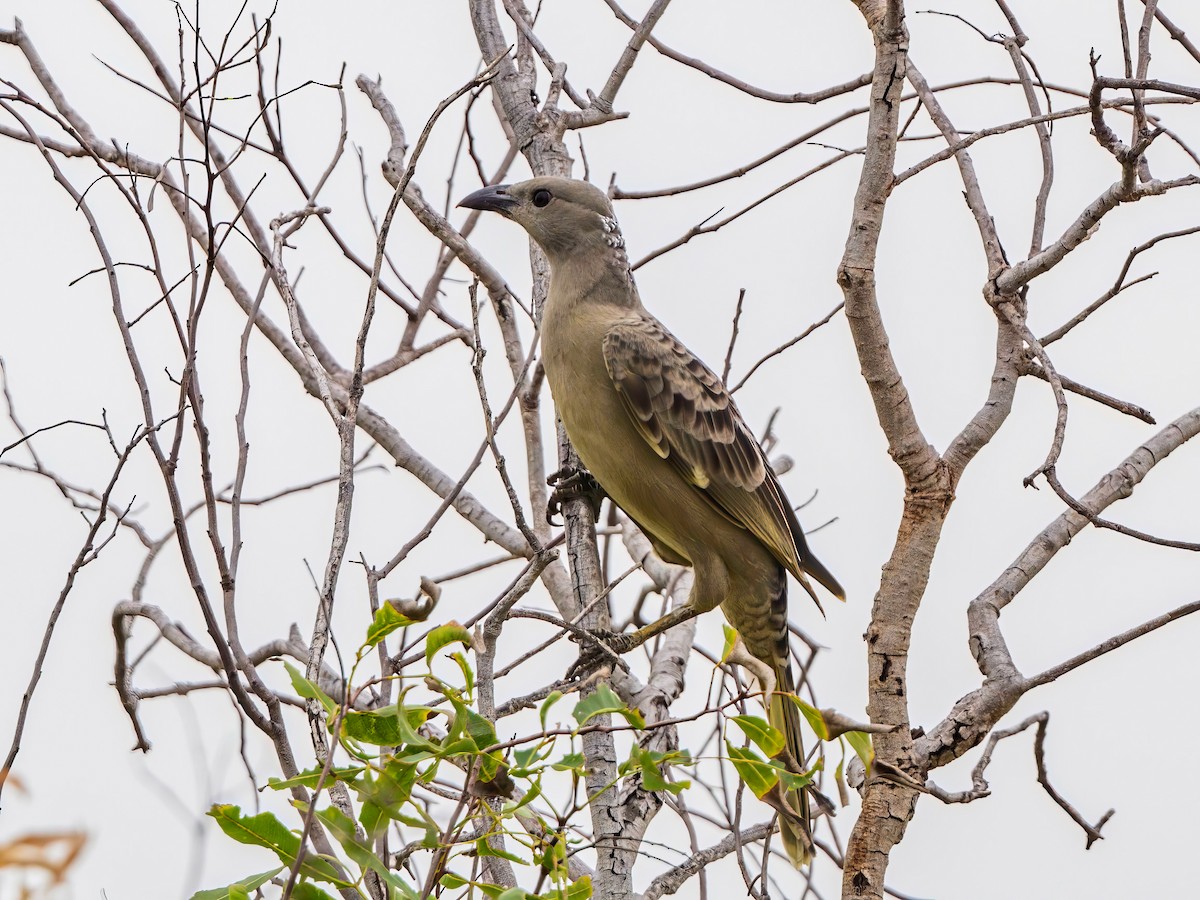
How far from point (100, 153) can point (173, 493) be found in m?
1.80

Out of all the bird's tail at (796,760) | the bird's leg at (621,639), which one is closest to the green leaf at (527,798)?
the bird's leg at (621,639)

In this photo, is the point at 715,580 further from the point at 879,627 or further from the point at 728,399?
the point at 879,627

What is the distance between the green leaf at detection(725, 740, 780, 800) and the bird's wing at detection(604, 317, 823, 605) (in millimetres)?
2256

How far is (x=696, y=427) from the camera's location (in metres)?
4.48

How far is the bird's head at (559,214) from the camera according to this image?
4562 millimetres

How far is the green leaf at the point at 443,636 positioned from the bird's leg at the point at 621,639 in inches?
52.6

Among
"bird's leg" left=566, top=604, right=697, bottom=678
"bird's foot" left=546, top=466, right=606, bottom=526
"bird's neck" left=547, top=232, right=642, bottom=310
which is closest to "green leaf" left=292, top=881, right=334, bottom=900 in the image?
"bird's leg" left=566, top=604, right=697, bottom=678

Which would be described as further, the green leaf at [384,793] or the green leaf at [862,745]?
the green leaf at [862,745]

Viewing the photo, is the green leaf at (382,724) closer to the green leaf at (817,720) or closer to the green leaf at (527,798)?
the green leaf at (527,798)

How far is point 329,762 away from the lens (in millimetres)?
1716

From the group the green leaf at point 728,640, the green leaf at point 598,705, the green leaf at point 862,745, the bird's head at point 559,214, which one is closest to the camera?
the green leaf at point 598,705

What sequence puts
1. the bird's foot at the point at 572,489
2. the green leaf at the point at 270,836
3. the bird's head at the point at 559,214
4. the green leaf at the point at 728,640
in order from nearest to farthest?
the green leaf at the point at 270,836
the green leaf at the point at 728,640
the bird's foot at the point at 572,489
the bird's head at the point at 559,214

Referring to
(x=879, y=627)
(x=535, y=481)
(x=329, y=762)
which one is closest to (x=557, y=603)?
(x=535, y=481)

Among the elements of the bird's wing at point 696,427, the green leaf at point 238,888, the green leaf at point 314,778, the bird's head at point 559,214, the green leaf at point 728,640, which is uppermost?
the bird's head at point 559,214
